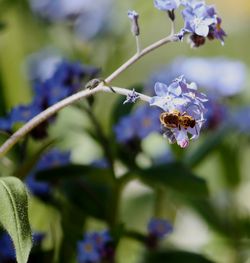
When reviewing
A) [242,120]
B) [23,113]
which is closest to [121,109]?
[23,113]

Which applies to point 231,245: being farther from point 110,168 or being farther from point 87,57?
point 87,57

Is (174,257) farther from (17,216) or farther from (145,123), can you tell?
(17,216)

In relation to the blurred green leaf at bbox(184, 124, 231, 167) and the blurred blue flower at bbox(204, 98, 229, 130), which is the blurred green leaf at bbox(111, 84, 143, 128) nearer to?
the blurred green leaf at bbox(184, 124, 231, 167)

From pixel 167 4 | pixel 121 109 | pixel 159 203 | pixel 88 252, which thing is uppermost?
pixel 167 4

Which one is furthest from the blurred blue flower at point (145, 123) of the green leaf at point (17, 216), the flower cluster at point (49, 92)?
the green leaf at point (17, 216)

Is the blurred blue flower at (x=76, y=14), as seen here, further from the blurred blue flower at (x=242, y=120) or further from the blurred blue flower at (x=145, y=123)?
the blurred blue flower at (x=145, y=123)

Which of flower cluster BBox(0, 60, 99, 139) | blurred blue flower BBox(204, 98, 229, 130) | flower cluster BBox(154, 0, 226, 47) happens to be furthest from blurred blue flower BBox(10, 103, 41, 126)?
blurred blue flower BBox(204, 98, 229, 130)
